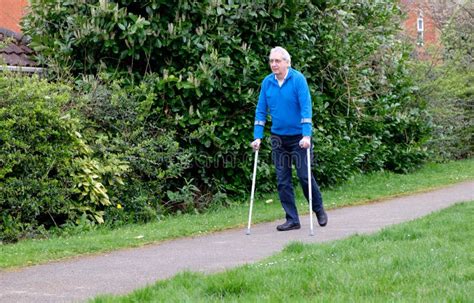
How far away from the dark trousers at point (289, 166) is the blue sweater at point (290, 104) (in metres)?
0.11

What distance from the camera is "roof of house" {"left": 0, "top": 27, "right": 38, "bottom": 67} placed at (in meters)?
13.1

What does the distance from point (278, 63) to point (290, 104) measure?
1.72ft

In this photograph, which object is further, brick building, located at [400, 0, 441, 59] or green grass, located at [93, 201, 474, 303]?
brick building, located at [400, 0, 441, 59]

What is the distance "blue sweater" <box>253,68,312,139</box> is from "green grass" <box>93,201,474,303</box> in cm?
225

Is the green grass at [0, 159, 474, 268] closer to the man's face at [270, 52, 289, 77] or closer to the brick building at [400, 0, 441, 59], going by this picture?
the man's face at [270, 52, 289, 77]

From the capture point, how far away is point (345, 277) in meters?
6.22

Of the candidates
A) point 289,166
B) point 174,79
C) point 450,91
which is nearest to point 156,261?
point 289,166

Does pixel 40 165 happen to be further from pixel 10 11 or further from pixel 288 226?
pixel 10 11

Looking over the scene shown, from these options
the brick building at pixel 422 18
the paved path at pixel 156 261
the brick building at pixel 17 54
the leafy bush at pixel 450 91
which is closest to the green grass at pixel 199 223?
the paved path at pixel 156 261

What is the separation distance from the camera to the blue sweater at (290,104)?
9695 millimetres

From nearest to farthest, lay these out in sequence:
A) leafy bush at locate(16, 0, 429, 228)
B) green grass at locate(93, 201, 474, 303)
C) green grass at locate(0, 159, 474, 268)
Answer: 1. green grass at locate(93, 201, 474, 303)
2. green grass at locate(0, 159, 474, 268)
3. leafy bush at locate(16, 0, 429, 228)

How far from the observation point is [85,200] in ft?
36.3

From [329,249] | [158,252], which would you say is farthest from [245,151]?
[329,249]

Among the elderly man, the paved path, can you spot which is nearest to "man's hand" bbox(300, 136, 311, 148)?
the elderly man
